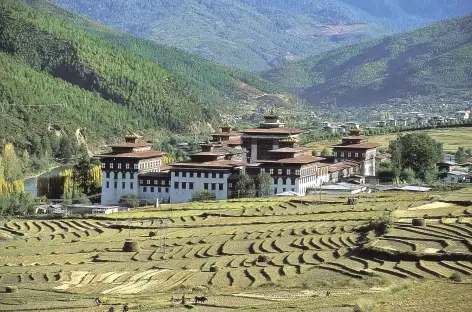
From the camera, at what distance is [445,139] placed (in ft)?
441

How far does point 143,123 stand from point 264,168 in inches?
3610

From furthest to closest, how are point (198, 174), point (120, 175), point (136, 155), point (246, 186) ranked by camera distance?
point (136, 155) < point (120, 175) < point (198, 174) < point (246, 186)

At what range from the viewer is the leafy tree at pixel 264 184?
8444 centimetres

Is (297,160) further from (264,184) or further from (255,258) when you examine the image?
(255,258)

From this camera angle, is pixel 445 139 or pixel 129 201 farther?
pixel 445 139

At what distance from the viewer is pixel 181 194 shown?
88375mm

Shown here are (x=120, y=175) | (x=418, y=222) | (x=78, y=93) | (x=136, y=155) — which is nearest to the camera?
(x=418, y=222)

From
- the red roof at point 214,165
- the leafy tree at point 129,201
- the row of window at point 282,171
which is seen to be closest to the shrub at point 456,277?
the row of window at point 282,171

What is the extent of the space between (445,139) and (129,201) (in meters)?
57.1

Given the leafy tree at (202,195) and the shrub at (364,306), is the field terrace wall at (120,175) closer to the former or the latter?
the leafy tree at (202,195)

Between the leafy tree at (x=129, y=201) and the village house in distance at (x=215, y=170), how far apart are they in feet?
3.08

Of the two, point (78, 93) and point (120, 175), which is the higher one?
point (78, 93)

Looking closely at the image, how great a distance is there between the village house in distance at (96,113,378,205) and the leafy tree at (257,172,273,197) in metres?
0.97

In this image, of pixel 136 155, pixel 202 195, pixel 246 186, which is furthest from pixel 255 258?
pixel 136 155
